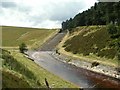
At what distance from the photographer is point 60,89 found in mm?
30094

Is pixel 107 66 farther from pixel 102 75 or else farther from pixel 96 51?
pixel 96 51

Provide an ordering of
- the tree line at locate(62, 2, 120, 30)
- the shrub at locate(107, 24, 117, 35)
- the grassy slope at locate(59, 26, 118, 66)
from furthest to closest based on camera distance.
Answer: the tree line at locate(62, 2, 120, 30)
the shrub at locate(107, 24, 117, 35)
the grassy slope at locate(59, 26, 118, 66)

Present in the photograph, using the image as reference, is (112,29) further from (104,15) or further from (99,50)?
(104,15)

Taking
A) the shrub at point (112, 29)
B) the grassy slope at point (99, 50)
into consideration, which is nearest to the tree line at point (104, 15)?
the shrub at point (112, 29)

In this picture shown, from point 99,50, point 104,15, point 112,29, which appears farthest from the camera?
point 104,15

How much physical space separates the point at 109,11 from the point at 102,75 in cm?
4761

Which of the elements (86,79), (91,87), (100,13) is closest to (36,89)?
(91,87)

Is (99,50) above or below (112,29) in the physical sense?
below

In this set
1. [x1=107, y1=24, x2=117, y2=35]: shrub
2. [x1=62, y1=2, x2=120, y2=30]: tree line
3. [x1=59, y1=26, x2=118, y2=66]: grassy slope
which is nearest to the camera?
[x1=59, y1=26, x2=118, y2=66]: grassy slope

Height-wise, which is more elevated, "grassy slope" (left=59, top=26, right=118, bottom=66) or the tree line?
the tree line

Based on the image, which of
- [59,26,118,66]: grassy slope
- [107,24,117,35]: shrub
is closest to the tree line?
[107,24,117,35]: shrub

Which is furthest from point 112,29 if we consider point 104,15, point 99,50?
point 104,15

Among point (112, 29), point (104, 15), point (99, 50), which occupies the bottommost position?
point (99, 50)

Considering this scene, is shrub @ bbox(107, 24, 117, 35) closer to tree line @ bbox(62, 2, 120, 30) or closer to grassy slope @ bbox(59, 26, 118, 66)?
grassy slope @ bbox(59, 26, 118, 66)
